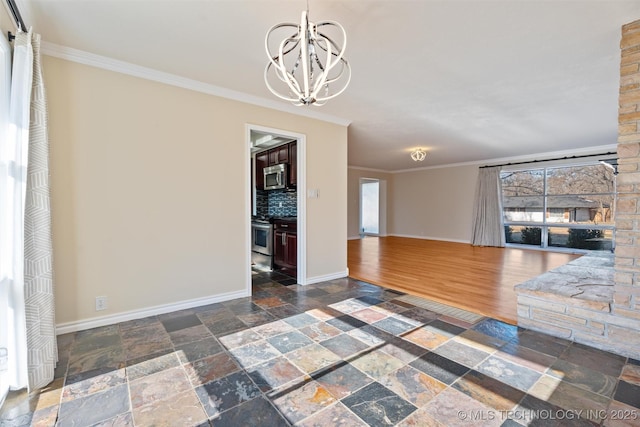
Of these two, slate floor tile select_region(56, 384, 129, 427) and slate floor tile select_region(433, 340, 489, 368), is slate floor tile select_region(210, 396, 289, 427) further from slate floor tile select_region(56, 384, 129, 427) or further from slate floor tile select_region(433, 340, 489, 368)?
slate floor tile select_region(433, 340, 489, 368)

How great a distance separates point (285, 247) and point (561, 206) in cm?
661

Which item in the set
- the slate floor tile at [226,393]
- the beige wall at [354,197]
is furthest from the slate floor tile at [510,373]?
the beige wall at [354,197]

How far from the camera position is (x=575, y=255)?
6051mm

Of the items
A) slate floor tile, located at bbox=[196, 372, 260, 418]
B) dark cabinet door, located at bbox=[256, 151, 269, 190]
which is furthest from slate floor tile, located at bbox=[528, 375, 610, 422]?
dark cabinet door, located at bbox=[256, 151, 269, 190]

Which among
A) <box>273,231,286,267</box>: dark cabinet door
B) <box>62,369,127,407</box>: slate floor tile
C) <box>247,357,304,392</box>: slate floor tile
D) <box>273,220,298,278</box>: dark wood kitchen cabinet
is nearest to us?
<box>62,369,127,407</box>: slate floor tile

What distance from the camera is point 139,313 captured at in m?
2.71

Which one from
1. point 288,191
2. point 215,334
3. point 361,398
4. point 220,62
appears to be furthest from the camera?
point 288,191

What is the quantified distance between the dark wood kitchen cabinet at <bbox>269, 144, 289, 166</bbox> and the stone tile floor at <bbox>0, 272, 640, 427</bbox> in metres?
2.42

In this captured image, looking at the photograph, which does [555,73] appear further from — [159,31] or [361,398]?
[159,31]

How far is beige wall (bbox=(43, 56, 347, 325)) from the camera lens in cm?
241

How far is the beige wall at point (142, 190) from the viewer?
2410 mm

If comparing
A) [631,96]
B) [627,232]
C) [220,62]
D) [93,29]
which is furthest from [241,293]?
[631,96]

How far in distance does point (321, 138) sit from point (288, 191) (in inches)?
48.2

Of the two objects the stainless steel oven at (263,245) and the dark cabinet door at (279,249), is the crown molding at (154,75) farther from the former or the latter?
the stainless steel oven at (263,245)
